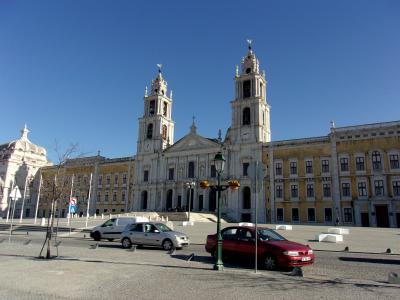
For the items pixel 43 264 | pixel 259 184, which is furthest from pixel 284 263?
pixel 43 264

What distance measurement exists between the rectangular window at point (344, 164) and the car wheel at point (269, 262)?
35.4 meters

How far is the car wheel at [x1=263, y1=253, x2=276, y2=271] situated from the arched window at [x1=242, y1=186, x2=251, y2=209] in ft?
124

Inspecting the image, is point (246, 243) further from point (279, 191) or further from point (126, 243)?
point (279, 191)

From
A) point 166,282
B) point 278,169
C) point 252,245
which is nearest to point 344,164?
point 278,169

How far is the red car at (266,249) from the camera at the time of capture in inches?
424

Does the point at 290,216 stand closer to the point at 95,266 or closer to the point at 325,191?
the point at 325,191

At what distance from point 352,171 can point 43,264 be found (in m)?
39.2

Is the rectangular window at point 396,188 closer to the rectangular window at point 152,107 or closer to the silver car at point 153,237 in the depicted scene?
the silver car at point 153,237

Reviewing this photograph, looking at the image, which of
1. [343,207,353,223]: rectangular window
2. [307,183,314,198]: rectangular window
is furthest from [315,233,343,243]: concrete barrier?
[307,183,314,198]: rectangular window

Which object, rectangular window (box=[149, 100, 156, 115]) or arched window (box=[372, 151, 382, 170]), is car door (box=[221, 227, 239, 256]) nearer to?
arched window (box=[372, 151, 382, 170])

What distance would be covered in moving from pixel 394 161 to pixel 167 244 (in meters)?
34.0

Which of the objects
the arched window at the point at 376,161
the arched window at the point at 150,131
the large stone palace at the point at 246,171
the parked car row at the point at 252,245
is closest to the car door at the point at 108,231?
the parked car row at the point at 252,245

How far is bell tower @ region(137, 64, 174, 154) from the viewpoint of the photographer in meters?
60.7

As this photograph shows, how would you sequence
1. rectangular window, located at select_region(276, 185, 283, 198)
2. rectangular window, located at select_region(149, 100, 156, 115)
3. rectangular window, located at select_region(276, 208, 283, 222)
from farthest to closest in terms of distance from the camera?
rectangular window, located at select_region(149, 100, 156, 115) < rectangular window, located at select_region(276, 185, 283, 198) < rectangular window, located at select_region(276, 208, 283, 222)
